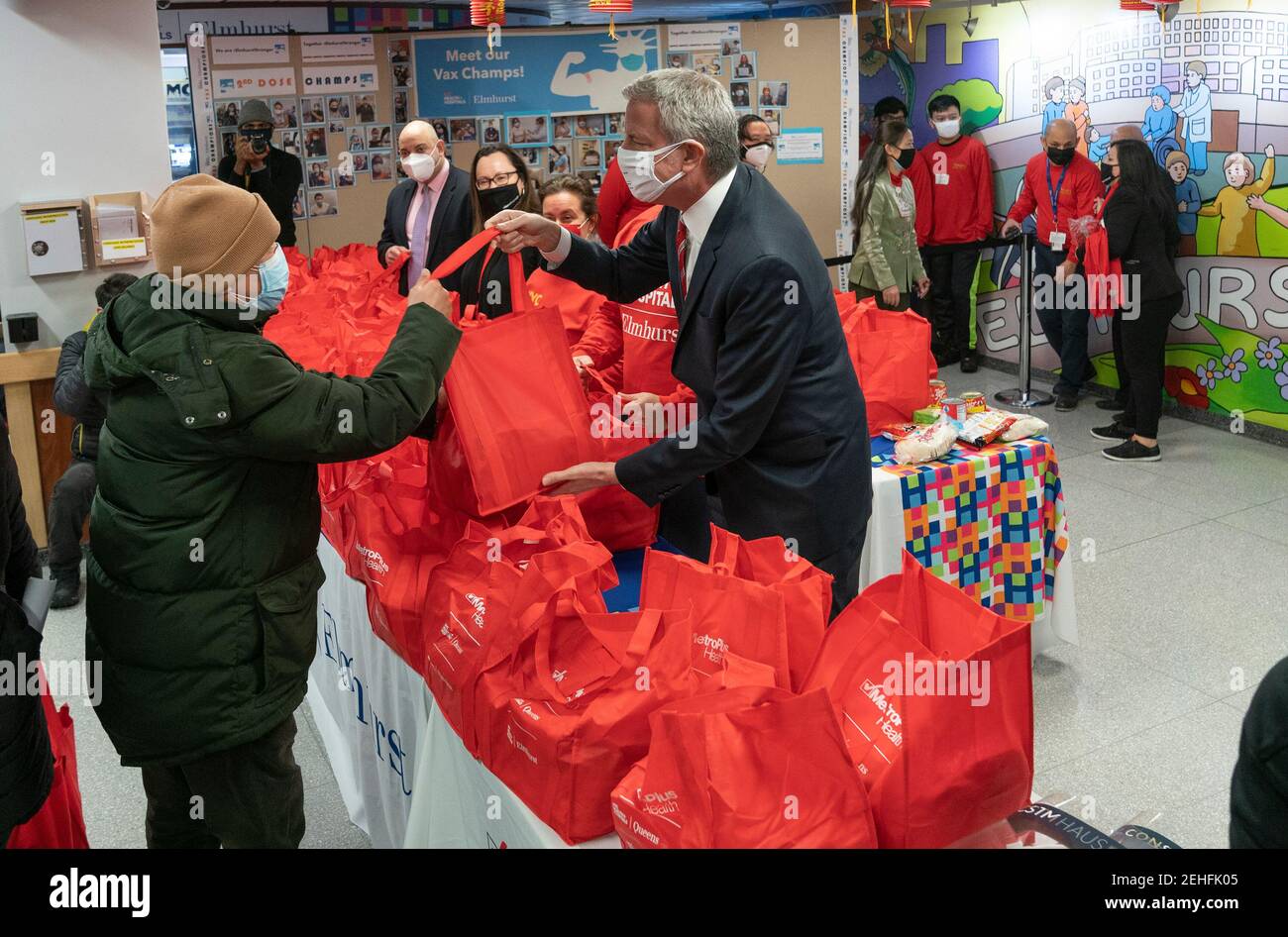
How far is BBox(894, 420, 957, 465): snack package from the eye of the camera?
4047 millimetres

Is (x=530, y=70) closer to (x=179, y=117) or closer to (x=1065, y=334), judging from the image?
(x=179, y=117)

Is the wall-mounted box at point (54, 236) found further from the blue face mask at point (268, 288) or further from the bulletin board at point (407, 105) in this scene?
the blue face mask at point (268, 288)

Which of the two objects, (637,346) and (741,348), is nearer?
(741,348)

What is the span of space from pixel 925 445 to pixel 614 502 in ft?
5.19

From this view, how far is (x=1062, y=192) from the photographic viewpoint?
7773mm

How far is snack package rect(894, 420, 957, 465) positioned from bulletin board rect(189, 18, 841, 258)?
187 inches

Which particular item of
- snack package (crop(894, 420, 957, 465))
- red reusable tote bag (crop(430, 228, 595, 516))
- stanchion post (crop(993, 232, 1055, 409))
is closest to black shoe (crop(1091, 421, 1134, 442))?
stanchion post (crop(993, 232, 1055, 409))

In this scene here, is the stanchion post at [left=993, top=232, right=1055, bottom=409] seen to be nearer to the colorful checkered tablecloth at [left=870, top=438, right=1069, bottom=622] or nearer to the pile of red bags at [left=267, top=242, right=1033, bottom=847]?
the colorful checkered tablecloth at [left=870, top=438, right=1069, bottom=622]

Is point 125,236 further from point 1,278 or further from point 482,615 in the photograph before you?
point 482,615

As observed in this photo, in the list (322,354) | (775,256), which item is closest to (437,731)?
(775,256)

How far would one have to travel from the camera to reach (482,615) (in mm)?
2227

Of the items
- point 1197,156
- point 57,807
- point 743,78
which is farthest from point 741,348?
point 743,78

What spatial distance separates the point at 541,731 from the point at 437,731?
591mm

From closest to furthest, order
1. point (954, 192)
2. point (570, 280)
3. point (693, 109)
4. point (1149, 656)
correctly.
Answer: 1. point (693, 109)
2. point (570, 280)
3. point (1149, 656)
4. point (954, 192)
